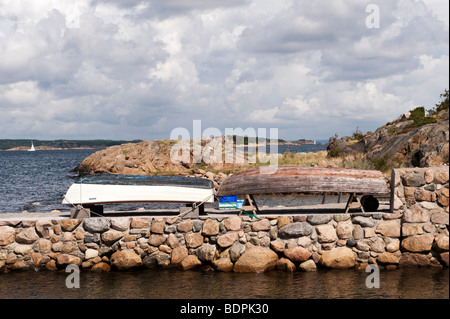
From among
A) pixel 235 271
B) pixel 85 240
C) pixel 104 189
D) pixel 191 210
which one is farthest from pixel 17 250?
pixel 235 271

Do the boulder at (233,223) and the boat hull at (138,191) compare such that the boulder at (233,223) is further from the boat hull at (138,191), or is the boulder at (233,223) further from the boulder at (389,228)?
the boulder at (389,228)

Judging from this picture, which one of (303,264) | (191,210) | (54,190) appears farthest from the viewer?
(54,190)

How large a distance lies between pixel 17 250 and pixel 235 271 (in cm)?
557

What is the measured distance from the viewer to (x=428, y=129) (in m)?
31.5

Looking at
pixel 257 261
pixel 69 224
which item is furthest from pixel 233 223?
pixel 69 224

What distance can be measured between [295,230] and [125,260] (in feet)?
13.9

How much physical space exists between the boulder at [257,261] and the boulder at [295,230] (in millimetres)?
538

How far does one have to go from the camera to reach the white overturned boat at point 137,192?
12.8 m

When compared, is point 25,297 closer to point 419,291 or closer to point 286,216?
point 286,216

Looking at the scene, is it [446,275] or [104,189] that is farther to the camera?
[104,189]

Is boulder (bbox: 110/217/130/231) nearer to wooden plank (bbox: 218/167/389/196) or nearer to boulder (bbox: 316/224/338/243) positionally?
wooden plank (bbox: 218/167/389/196)

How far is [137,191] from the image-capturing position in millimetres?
12820

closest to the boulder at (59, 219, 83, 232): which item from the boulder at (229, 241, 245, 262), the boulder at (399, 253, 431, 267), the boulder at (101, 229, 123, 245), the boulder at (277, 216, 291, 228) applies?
the boulder at (101, 229, 123, 245)
